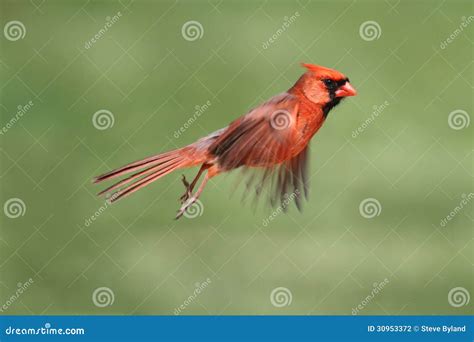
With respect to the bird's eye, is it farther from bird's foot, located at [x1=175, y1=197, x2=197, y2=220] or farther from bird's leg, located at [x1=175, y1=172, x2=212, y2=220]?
bird's foot, located at [x1=175, y1=197, x2=197, y2=220]

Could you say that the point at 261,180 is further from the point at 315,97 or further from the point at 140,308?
the point at 140,308

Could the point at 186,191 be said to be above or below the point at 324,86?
below

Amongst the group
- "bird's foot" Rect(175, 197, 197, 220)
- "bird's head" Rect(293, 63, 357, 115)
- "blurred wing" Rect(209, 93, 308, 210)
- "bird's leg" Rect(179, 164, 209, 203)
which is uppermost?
"bird's head" Rect(293, 63, 357, 115)

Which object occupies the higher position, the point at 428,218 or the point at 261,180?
the point at 428,218

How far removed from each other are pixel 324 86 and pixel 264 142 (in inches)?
17.2

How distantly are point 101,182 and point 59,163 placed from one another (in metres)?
0.88

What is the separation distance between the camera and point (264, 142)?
411cm

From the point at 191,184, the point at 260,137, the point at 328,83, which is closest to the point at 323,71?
the point at 328,83

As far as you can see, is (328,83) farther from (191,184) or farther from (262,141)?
(191,184)

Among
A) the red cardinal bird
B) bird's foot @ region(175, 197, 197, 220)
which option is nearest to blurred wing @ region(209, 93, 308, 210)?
the red cardinal bird

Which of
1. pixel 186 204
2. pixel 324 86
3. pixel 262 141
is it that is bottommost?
pixel 186 204

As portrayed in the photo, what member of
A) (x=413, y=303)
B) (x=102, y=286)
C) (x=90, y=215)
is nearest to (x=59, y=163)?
(x=90, y=215)

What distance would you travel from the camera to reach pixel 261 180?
424 cm

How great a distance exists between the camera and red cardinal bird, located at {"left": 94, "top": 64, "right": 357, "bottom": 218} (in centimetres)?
414
